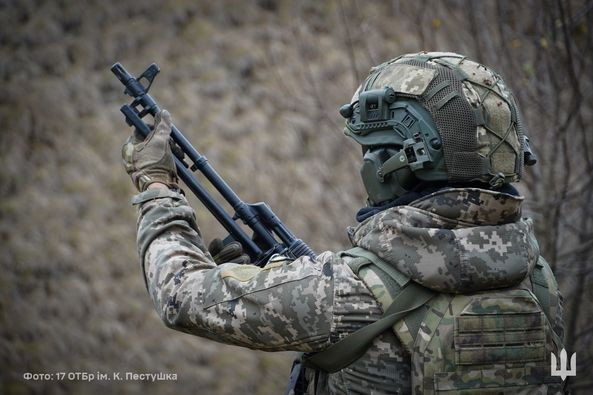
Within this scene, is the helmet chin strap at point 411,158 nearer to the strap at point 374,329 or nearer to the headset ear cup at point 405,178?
the headset ear cup at point 405,178

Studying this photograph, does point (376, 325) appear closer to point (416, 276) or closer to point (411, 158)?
point (416, 276)

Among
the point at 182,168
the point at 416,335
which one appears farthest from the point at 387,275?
the point at 182,168

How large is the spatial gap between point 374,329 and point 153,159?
4.05 ft

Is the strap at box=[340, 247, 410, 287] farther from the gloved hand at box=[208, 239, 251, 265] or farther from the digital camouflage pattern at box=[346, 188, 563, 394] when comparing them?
→ the gloved hand at box=[208, 239, 251, 265]

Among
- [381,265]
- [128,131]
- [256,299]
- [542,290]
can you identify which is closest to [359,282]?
[381,265]

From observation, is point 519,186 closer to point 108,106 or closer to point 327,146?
point 327,146

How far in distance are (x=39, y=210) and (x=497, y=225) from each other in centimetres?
590

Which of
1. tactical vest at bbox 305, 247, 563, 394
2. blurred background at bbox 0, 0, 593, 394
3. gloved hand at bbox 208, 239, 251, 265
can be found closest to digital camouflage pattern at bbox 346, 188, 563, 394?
tactical vest at bbox 305, 247, 563, 394

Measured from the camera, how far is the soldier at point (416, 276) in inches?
86.4

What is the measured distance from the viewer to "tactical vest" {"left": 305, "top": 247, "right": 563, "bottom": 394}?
7.17 feet

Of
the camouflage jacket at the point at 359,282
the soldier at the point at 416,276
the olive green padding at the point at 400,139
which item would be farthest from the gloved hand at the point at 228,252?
the olive green padding at the point at 400,139

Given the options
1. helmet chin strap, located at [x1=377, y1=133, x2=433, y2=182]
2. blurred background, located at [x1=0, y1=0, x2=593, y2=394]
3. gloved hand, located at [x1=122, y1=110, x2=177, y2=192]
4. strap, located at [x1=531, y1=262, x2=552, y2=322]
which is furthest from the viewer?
blurred background, located at [x1=0, y1=0, x2=593, y2=394]

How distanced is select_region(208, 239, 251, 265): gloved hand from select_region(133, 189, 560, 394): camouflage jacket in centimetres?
75

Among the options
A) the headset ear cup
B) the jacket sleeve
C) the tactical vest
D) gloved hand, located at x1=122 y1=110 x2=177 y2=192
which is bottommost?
the tactical vest
